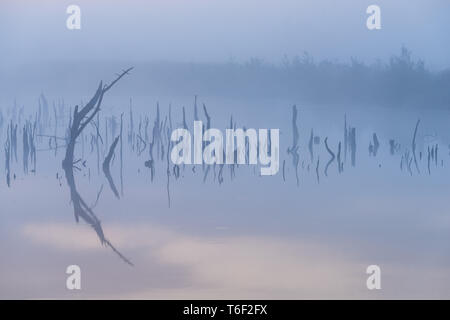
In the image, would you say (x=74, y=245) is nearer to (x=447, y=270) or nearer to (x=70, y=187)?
(x=70, y=187)

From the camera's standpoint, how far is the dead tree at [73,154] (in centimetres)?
484

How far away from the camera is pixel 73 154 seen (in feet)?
15.9

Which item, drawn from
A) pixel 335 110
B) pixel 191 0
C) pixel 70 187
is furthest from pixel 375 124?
pixel 70 187

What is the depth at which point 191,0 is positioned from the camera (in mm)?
4859

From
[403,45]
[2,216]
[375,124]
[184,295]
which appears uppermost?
[403,45]

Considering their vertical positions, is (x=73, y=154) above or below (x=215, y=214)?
above

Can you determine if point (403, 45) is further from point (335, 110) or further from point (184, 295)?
point (184, 295)

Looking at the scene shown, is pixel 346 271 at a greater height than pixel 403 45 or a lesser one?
lesser

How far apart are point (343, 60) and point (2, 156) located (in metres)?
1.36

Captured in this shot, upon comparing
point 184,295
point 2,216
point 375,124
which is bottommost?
point 184,295

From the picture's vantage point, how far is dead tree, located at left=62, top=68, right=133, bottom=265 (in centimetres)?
484

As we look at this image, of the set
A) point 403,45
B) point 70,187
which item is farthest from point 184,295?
point 403,45

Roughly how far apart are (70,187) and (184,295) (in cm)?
60

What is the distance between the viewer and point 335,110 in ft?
16.0
